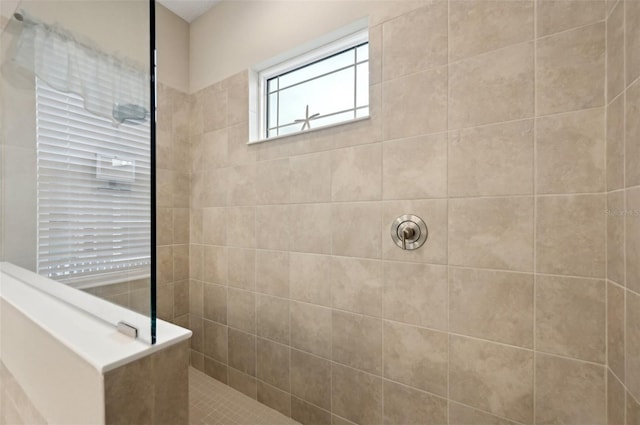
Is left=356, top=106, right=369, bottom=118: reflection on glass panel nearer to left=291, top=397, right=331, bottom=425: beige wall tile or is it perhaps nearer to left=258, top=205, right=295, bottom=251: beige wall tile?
left=258, top=205, right=295, bottom=251: beige wall tile

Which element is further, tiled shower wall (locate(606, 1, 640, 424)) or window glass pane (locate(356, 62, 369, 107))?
window glass pane (locate(356, 62, 369, 107))

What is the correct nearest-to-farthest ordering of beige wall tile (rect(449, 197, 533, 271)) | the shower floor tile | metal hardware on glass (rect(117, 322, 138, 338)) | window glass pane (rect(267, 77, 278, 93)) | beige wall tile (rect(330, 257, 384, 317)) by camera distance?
1. metal hardware on glass (rect(117, 322, 138, 338))
2. beige wall tile (rect(449, 197, 533, 271))
3. beige wall tile (rect(330, 257, 384, 317))
4. the shower floor tile
5. window glass pane (rect(267, 77, 278, 93))

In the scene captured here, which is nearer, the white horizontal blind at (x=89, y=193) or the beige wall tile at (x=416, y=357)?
the white horizontal blind at (x=89, y=193)

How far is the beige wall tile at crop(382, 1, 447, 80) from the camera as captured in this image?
3.56 ft

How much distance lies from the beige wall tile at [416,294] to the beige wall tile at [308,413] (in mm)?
649

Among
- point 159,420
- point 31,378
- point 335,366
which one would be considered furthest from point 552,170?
point 31,378

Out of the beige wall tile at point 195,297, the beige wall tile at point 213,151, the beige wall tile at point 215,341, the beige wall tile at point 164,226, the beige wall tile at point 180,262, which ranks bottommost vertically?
the beige wall tile at point 215,341

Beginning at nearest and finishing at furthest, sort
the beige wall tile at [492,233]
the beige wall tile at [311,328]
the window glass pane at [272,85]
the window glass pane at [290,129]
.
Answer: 1. the beige wall tile at [492,233]
2. the beige wall tile at [311,328]
3. the window glass pane at [290,129]
4. the window glass pane at [272,85]

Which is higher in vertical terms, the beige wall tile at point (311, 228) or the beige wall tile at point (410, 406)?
the beige wall tile at point (311, 228)

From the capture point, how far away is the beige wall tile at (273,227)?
150cm

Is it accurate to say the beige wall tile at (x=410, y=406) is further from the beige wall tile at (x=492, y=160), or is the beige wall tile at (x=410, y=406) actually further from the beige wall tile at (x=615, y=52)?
the beige wall tile at (x=615, y=52)

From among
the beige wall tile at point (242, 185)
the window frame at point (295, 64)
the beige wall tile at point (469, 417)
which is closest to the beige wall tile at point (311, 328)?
the beige wall tile at point (469, 417)

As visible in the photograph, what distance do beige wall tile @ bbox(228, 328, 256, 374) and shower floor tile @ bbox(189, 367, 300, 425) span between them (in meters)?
0.16

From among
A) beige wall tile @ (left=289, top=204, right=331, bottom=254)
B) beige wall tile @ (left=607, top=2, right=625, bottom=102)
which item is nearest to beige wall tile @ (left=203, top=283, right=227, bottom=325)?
beige wall tile @ (left=289, top=204, right=331, bottom=254)
